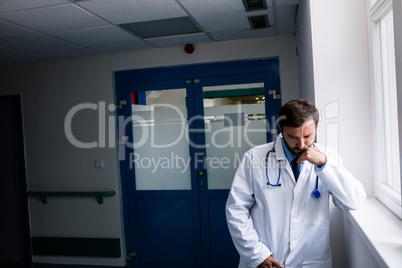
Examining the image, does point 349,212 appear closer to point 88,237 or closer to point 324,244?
point 324,244

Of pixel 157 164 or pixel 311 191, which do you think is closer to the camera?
pixel 311 191

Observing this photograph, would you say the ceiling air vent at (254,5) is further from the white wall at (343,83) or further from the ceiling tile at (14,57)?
the ceiling tile at (14,57)

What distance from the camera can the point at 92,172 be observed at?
408 centimetres

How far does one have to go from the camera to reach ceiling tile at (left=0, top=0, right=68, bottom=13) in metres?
2.30

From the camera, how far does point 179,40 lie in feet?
11.7

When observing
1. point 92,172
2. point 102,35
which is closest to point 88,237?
point 92,172

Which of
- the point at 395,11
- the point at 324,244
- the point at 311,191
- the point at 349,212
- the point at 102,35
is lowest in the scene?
the point at 324,244

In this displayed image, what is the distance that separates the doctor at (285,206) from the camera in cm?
170

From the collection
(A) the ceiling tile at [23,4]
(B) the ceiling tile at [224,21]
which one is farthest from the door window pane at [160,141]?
(A) the ceiling tile at [23,4]

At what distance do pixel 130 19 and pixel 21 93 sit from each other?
88.5 inches

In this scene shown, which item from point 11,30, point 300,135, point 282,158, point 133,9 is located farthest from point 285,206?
point 11,30

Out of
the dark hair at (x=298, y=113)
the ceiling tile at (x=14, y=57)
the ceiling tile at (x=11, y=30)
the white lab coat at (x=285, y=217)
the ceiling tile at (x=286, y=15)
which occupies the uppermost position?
the ceiling tile at (x=286, y=15)

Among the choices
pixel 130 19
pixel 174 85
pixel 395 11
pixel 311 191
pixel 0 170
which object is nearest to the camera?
pixel 395 11

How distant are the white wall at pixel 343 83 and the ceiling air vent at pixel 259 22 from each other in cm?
92
